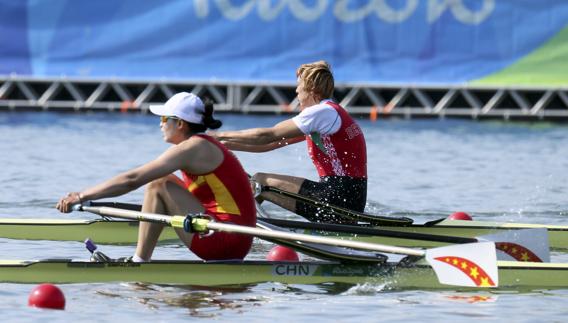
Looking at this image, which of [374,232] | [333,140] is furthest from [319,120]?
[374,232]

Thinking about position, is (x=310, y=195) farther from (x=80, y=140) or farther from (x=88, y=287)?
(x=80, y=140)

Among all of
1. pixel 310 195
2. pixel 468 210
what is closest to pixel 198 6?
pixel 468 210

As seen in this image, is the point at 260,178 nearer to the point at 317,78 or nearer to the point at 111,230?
the point at 317,78

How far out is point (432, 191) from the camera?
19.5m

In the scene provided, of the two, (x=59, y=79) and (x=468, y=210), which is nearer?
(x=468, y=210)

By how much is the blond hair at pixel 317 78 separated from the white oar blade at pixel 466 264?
9.32 feet

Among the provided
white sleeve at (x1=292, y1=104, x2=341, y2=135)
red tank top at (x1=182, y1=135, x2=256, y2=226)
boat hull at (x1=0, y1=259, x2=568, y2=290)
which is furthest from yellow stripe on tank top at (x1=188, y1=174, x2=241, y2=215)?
white sleeve at (x1=292, y1=104, x2=341, y2=135)

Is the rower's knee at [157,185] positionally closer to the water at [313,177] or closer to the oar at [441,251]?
the oar at [441,251]

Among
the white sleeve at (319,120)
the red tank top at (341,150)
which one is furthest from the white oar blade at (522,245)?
the white sleeve at (319,120)

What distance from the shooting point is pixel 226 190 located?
34.1ft

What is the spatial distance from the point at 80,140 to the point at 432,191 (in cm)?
1008

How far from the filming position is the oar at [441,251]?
1012 cm

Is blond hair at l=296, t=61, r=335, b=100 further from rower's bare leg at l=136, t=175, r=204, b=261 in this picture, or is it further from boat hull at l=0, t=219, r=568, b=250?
rower's bare leg at l=136, t=175, r=204, b=261

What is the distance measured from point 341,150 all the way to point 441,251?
275cm
